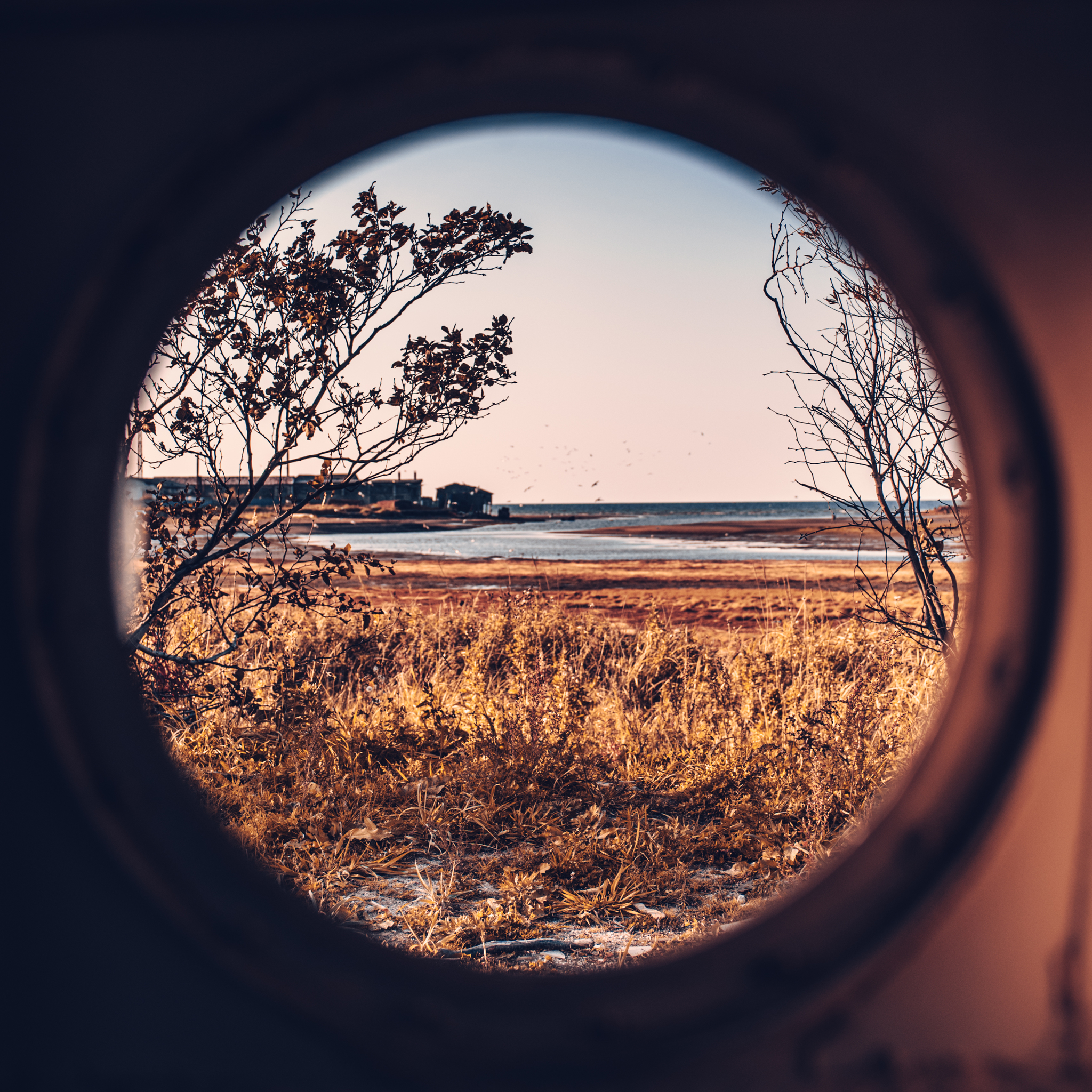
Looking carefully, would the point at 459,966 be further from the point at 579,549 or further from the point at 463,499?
the point at 463,499

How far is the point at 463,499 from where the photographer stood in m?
55.5

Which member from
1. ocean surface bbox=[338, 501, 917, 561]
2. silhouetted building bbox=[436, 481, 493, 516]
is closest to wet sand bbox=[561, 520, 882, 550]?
ocean surface bbox=[338, 501, 917, 561]

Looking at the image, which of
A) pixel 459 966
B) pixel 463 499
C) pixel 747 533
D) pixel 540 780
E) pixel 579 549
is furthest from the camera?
pixel 463 499

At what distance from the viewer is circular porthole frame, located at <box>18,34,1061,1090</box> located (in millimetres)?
1016

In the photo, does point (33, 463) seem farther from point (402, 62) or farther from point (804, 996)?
point (804, 996)

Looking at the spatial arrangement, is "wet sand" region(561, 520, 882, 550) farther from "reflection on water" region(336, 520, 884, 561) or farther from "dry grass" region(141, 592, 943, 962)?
"dry grass" region(141, 592, 943, 962)

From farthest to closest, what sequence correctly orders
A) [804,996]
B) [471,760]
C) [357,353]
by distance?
1. [471,760]
2. [357,353]
3. [804,996]

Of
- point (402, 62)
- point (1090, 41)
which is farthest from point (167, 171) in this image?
point (1090, 41)

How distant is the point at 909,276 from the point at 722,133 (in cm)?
34

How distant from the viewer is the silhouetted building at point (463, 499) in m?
53.6

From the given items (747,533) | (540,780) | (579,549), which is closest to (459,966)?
(540,780)

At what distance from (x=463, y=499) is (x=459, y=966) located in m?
54.8

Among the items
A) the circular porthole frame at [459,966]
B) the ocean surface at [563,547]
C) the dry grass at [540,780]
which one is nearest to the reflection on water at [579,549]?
the ocean surface at [563,547]

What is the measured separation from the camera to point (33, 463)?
1.07m
